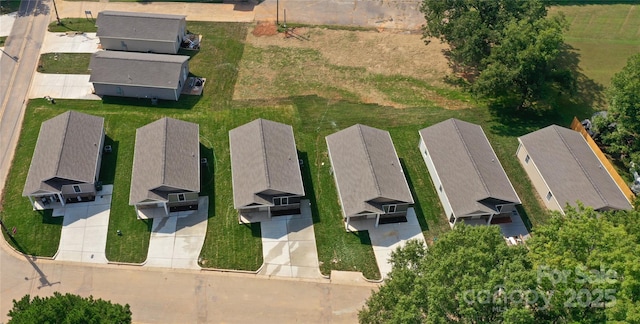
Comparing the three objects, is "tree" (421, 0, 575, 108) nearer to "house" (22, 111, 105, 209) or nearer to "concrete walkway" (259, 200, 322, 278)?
"concrete walkway" (259, 200, 322, 278)

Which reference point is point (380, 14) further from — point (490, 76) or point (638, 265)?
point (638, 265)

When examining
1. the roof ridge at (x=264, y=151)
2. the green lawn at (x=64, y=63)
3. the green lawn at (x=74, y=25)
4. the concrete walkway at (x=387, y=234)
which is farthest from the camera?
the green lawn at (x=74, y=25)

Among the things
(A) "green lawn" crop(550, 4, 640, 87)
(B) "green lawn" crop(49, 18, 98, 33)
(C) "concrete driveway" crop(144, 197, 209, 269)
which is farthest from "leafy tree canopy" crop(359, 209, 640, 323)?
(B) "green lawn" crop(49, 18, 98, 33)

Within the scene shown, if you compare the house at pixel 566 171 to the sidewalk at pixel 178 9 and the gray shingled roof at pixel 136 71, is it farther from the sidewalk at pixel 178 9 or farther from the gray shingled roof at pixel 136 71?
the sidewalk at pixel 178 9

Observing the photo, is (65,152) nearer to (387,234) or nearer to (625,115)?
(387,234)

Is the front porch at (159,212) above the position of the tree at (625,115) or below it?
below

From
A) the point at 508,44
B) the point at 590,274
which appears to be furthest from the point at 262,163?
the point at 508,44

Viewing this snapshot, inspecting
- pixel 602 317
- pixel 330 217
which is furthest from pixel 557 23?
pixel 602 317

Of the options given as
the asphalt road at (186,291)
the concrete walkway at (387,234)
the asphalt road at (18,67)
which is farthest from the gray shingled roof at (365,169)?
the asphalt road at (18,67)
